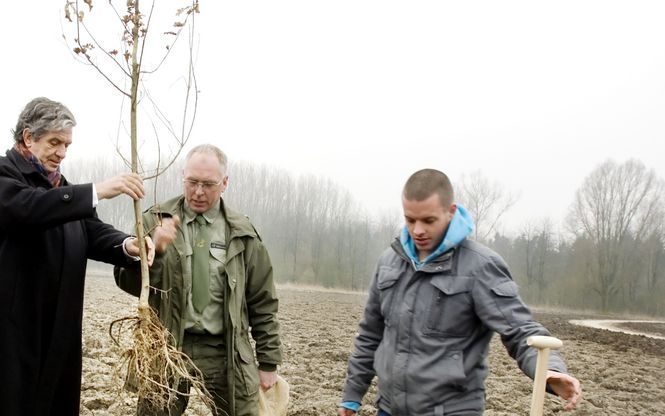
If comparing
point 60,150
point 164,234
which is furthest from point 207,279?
point 60,150

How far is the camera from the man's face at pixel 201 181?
3.08 metres

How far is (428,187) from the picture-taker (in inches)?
100

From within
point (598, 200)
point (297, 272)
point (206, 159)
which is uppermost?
point (598, 200)

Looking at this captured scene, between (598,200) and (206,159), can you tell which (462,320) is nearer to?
(206,159)

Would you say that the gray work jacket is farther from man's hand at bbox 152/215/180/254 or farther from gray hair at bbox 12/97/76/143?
gray hair at bbox 12/97/76/143

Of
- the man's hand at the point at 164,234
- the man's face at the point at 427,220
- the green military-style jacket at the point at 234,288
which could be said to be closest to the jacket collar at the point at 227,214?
the green military-style jacket at the point at 234,288

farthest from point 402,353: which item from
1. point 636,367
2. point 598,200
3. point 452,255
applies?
point 598,200

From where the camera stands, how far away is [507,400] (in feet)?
23.4

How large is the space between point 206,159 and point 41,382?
127cm

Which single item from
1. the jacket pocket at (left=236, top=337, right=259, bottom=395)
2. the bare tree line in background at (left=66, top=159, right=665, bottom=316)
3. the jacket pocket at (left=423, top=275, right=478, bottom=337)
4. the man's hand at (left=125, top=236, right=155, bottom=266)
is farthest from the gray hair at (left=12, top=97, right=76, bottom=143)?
the bare tree line in background at (left=66, top=159, right=665, bottom=316)

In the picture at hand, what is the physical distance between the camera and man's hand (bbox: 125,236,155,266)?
2814 millimetres

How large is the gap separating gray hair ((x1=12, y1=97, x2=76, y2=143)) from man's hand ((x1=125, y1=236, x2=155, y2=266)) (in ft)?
1.97

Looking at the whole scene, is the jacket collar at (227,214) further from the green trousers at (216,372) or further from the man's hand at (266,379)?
the man's hand at (266,379)

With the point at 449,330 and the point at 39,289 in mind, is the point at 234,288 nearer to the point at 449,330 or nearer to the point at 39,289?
the point at 39,289
